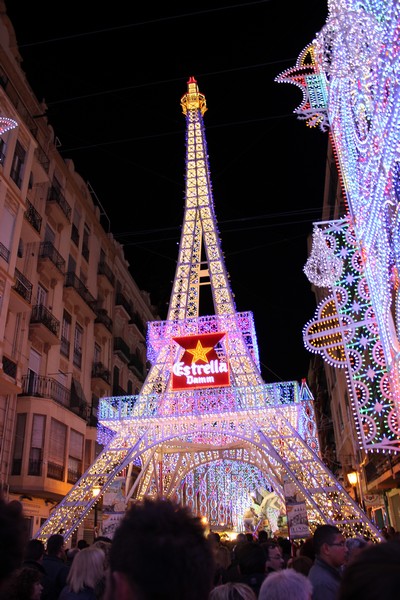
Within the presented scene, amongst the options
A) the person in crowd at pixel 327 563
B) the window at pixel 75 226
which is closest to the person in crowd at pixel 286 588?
the person in crowd at pixel 327 563

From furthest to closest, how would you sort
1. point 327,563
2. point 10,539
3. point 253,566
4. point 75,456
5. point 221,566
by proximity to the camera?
1. point 75,456
2. point 221,566
3. point 253,566
4. point 327,563
5. point 10,539

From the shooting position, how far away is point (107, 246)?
108 feet

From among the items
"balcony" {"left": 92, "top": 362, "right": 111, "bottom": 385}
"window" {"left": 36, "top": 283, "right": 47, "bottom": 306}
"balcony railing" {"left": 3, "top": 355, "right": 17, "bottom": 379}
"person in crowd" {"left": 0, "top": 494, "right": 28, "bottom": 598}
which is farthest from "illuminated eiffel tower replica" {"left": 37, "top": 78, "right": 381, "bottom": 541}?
"person in crowd" {"left": 0, "top": 494, "right": 28, "bottom": 598}

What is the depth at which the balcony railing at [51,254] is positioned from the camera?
23516mm

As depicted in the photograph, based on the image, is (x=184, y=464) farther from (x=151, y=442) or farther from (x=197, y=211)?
(x=197, y=211)

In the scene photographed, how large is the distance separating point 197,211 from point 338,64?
14521 millimetres

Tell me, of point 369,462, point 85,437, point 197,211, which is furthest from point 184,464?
point 197,211

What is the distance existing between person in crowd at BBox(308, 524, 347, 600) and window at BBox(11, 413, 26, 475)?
1767cm

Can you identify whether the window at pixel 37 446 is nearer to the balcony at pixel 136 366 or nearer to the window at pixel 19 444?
the window at pixel 19 444

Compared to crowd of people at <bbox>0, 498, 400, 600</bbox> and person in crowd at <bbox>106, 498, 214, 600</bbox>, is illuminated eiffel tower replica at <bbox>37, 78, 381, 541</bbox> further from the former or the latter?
person in crowd at <bbox>106, 498, 214, 600</bbox>

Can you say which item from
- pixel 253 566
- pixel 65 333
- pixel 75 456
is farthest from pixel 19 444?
pixel 253 566

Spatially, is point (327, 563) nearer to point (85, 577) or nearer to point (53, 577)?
point (85, 577)

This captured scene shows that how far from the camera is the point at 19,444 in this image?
1983 centimetres

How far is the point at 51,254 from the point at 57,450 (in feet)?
30.5
